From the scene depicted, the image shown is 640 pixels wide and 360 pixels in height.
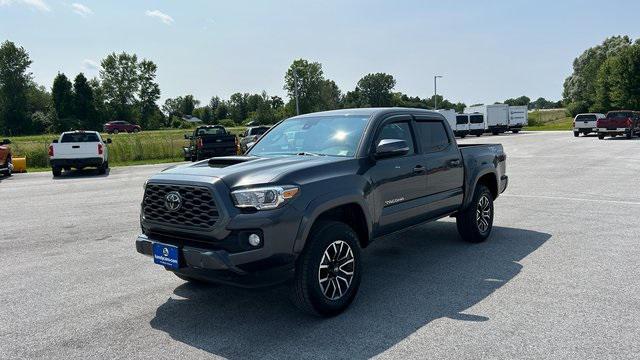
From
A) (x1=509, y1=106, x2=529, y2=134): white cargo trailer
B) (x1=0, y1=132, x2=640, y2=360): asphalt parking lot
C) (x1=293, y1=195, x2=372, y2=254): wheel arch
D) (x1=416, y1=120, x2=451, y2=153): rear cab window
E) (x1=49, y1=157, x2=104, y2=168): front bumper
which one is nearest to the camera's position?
(x1=0, y1=132, x2=640, y2=360): asphalt parking lot

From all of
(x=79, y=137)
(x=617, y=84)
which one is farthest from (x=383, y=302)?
(x=617, y=84)

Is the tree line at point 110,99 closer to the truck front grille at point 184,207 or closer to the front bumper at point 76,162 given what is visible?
the front bumper at point 76,162

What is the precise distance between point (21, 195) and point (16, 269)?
8.91m

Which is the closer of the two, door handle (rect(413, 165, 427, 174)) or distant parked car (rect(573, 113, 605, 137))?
door handle (rect(413, 165, 427, 174))

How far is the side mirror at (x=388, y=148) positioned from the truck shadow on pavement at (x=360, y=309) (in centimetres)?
137

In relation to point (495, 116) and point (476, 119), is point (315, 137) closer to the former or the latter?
point (476, 119)

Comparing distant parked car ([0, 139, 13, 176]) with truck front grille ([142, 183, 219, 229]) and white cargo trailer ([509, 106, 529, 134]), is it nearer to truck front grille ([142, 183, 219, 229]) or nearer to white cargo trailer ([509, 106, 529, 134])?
truck front grille ([142, 183, 219, 229])

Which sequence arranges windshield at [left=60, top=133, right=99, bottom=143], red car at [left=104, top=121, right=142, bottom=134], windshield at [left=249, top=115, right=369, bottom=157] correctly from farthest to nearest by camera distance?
1. red car at [left=104, top=121, right=142, bottom=134]
2. windshield at [left=60, top=133, right=99, bottom=143]
3. windshield at [left=249, top=115, right=369, bottom=157]

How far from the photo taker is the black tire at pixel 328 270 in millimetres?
4363

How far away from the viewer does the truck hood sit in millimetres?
4320

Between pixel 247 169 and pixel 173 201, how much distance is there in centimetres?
68

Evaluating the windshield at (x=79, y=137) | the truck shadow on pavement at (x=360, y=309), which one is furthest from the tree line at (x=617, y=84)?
the truck shadow on pavement at (x=360, y=309)

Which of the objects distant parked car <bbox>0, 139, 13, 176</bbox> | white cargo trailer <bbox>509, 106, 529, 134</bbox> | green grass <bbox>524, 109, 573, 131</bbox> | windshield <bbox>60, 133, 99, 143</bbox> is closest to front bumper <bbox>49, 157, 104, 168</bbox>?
windshield <bbox>60, 133, 99, 143</bbox>

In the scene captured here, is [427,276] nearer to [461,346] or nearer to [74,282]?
[461,346]
